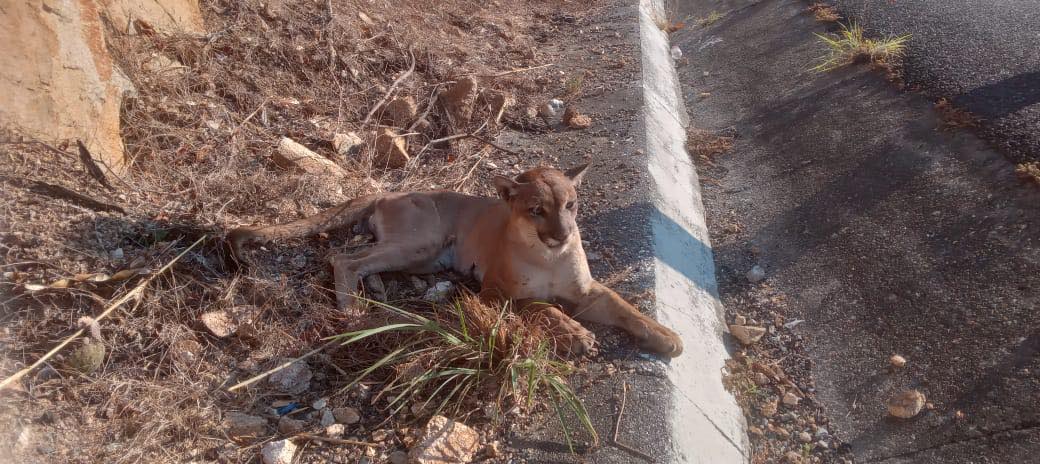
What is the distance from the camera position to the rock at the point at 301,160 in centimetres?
527

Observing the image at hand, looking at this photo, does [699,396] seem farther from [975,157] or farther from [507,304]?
[975,157]

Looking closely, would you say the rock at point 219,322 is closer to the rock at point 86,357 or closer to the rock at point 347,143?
the rock at point 86,357

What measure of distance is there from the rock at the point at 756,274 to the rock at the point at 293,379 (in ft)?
12.2

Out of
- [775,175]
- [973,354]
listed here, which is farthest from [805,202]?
[973,354]

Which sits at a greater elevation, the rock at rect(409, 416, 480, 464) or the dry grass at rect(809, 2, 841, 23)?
the dry grass at rect(809, 2, 841, 23)

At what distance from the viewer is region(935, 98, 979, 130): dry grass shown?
5.59 meters

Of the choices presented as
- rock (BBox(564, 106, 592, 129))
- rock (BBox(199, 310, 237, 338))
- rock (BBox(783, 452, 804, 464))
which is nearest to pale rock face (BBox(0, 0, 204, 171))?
rock (BBox(199, 310, 237, 338))

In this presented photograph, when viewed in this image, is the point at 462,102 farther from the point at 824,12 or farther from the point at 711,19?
the point at 711,19

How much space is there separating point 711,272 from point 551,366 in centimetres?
232

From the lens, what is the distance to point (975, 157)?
5.22 m

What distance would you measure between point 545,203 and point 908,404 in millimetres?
2618

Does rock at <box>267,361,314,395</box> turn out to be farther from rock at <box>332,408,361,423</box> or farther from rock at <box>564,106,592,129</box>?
rock at <box>564,106,592,129</box>

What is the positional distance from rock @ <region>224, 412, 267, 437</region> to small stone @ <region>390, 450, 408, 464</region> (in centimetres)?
74

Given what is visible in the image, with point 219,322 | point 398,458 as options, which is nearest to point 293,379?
point 219,322
